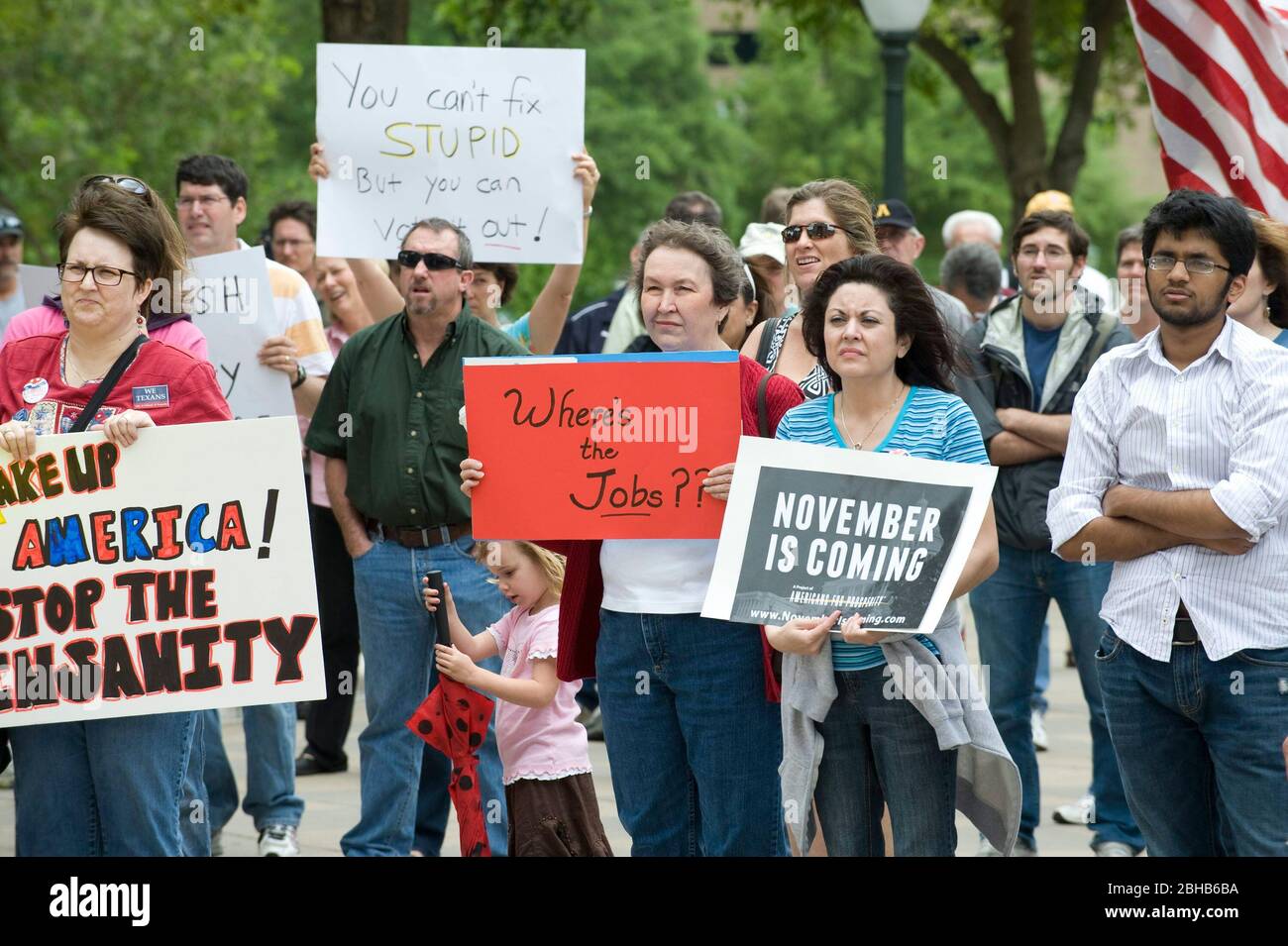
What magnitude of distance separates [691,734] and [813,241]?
1.75 metres

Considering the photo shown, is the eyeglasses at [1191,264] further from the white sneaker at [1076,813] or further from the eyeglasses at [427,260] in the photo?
the white sneaker at [1076,813]

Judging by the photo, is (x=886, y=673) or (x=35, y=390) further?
(x=35, y=390)

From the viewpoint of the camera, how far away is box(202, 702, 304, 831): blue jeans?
271 inches

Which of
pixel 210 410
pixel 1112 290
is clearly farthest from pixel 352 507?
pixel 1112 290

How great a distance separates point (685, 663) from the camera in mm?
4746

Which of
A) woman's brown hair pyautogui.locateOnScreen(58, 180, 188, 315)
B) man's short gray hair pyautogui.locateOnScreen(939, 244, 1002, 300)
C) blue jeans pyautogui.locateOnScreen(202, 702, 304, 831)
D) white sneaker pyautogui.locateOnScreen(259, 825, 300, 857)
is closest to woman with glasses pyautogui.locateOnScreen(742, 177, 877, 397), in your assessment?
woman's brown hair pyautogui.locateOnScreen(58, 180, 188, 315)

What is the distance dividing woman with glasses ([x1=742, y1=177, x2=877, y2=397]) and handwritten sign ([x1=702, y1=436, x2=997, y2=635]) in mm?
1246

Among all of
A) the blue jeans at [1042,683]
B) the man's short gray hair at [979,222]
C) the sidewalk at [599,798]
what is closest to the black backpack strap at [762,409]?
the sidewalk at [599,798]

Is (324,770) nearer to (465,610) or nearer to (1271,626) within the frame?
(465,610)

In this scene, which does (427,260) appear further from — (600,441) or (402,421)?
(600,441)

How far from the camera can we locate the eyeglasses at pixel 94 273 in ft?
15.3

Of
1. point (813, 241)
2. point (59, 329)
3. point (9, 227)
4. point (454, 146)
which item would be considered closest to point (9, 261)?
point (9, 227)

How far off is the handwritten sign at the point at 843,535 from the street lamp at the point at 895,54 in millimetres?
7909

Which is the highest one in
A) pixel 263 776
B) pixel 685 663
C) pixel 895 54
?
pixel 895 54
